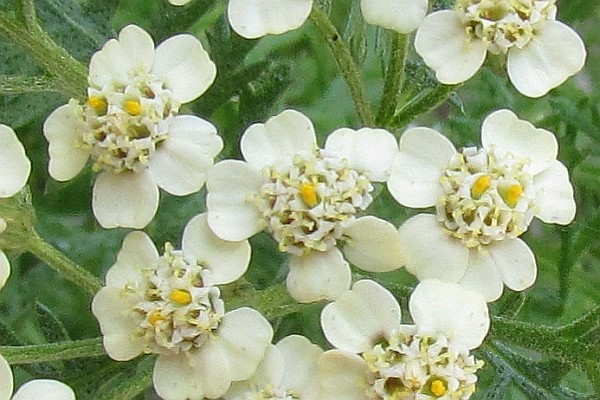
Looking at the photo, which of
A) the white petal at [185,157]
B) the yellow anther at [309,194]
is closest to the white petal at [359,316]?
the yellow anther at [309,194]

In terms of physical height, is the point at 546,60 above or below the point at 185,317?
above

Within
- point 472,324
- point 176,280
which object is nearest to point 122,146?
point 176,280

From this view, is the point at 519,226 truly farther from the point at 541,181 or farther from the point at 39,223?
the point at 39,223

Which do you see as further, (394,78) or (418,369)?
(394,78)

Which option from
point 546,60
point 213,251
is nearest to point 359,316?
point 213,251

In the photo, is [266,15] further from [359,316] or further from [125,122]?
[359,316]

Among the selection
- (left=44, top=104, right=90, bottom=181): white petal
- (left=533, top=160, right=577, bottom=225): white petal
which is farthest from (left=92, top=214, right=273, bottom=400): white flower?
(left=533, top=160, right=577, bottom=225): white petal

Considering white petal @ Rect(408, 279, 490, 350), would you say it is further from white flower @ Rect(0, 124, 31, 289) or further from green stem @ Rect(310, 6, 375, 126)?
white flower @ Rect(0, 124, 31, 289)
